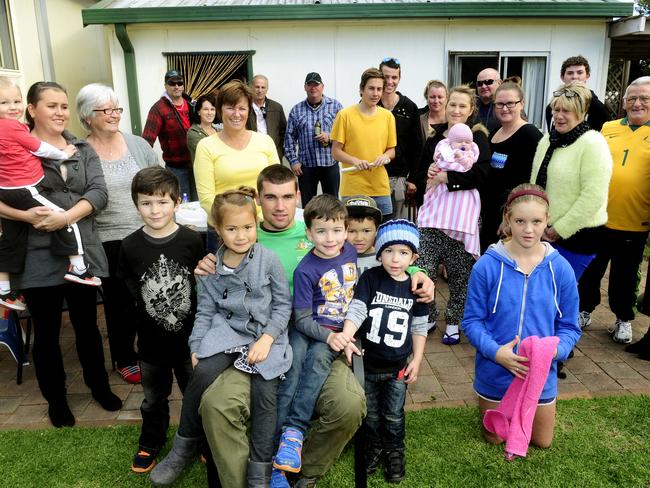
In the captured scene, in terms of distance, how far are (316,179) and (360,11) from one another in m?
2.57

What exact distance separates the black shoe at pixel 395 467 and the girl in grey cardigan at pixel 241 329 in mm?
683

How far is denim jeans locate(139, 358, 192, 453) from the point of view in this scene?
2814mm

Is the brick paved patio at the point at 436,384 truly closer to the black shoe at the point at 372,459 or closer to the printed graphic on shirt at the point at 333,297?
the black shoe at the point at 372,459

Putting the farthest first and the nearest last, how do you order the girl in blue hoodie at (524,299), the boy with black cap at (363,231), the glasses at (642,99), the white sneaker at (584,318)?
1. the white sneaker at (584,318)
2. the glasses at (642,99)
3. the boy with black cap at (363,231)
4. the girl in blue hoodie at (524,299)

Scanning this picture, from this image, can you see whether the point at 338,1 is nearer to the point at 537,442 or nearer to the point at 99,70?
the point at 99,70

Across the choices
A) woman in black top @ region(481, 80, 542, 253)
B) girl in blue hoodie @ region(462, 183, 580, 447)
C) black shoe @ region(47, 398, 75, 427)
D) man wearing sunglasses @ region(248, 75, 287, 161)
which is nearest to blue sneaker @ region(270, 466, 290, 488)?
girl in blue hoodie @ region(462, 183, 580, 447)

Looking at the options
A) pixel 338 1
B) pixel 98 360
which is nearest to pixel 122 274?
pixel 98 360

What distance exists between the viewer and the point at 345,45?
24.6ft

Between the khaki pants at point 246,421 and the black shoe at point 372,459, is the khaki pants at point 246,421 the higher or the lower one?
the higher one

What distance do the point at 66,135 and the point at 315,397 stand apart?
227 centimetres

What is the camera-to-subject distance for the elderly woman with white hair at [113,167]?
10.6ft

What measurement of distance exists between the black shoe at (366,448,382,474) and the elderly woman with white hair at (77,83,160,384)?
1.98 meters

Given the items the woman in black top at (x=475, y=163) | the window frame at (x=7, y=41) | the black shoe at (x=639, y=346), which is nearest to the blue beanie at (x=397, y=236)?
the woman in black top at (x=475, y=163)

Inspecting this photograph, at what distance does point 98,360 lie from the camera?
132 inches
